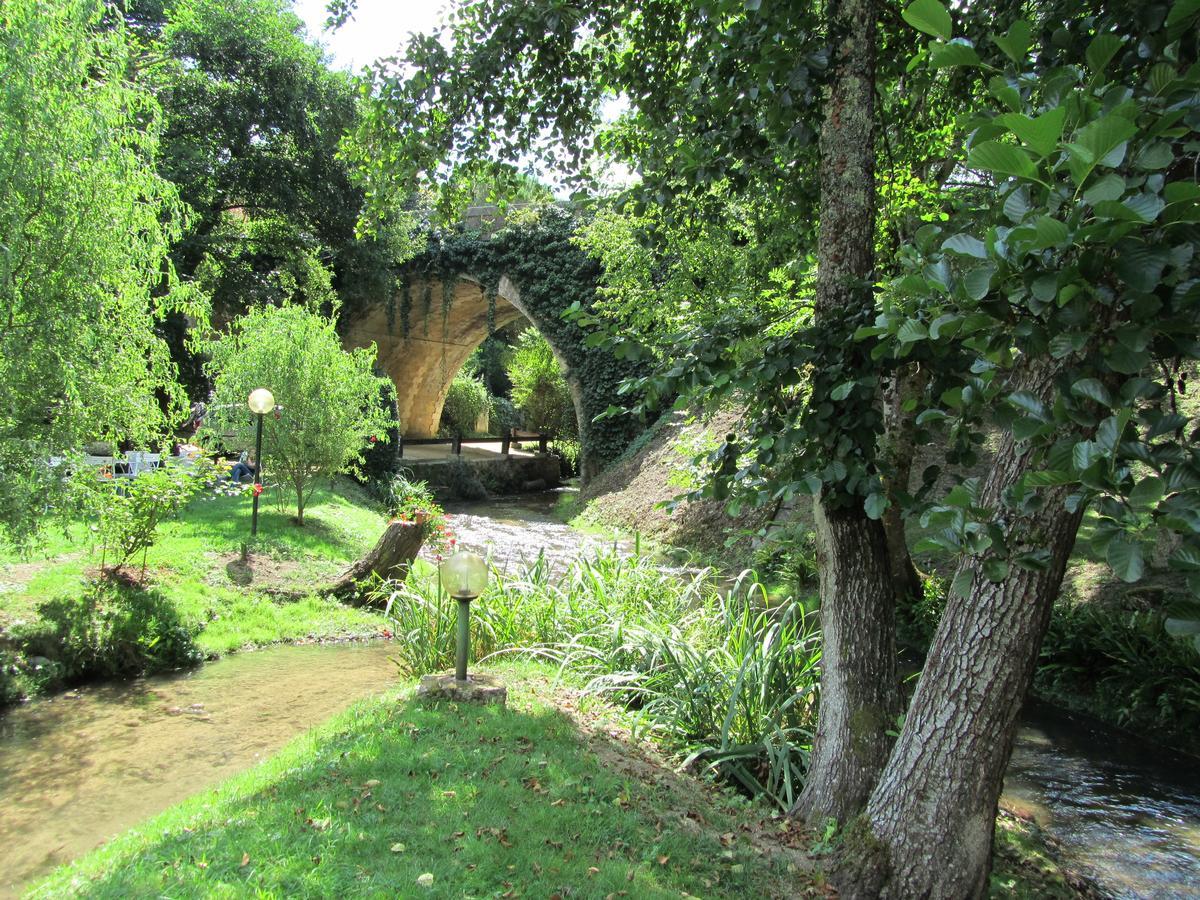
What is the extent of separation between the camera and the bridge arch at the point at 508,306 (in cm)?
1828

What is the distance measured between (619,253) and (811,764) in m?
8.67

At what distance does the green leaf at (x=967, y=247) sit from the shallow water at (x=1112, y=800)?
389 centimetres

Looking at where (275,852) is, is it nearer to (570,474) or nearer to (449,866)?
(449,866)

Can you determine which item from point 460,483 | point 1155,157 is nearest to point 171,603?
point 1155,157

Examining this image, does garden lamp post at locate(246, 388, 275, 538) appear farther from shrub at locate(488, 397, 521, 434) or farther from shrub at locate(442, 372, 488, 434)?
shrub at locate(488, 397, 521, 434)

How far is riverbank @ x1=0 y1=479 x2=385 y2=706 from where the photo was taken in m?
6.71

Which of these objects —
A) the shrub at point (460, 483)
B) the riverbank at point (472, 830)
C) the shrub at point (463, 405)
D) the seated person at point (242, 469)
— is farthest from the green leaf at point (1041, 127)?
the shrub at point (463, 405)

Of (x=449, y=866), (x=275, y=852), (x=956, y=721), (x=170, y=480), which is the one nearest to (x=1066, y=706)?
(x=956, y=721)

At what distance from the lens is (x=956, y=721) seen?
2762 mm

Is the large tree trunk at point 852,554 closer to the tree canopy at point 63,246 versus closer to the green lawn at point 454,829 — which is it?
the green lawn at point 454,829

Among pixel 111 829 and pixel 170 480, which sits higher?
pixel 170 480

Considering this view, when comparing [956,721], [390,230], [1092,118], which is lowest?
[956,721]

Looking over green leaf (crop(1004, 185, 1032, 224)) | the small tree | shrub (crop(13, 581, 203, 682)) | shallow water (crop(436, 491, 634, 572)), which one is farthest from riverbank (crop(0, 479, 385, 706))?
green leaf (crop(1004, 185, 1032, 224))

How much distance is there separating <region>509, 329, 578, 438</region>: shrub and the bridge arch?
9.97 ft
